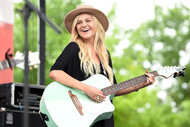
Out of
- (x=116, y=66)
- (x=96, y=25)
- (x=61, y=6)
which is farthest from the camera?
(x=61, y=6)

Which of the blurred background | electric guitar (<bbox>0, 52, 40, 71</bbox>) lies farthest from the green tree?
electric guitar (<bbox>0, 52, 40, 71</bbox>)

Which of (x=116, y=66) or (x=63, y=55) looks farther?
(x=116, y=66)

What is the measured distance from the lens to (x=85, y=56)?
3.45m

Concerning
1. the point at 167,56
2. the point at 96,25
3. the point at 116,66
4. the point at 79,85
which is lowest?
the point at 79,85

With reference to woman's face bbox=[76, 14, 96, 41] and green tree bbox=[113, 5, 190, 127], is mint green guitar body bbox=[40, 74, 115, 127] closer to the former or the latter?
woman's face bbox=[76, 14, 96, 41]

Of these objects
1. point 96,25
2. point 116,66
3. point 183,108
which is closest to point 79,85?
point 96,25

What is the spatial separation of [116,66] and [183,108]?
7853mm

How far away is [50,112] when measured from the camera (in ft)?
10.9

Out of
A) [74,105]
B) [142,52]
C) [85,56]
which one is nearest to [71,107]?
[74,105]

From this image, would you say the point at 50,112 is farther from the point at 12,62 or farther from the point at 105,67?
the point at 12,62

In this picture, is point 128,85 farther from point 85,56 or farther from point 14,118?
point 14,118

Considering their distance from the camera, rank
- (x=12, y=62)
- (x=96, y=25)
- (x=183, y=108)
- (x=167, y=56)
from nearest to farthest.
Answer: (x=96, y=25)
(x=12, y=62)
(x=183, y=108)
(x=167, y=56)

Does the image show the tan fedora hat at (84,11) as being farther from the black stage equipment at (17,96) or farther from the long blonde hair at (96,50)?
the black stage equipment at (17,96)

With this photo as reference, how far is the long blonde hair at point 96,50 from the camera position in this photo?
11.2ft
